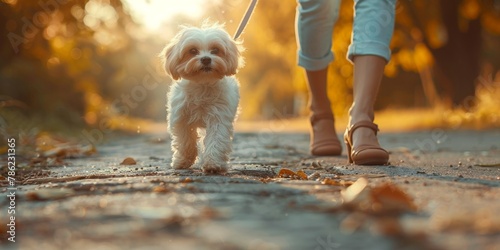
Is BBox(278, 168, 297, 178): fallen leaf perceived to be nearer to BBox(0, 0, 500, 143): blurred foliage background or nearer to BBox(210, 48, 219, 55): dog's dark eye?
BBox(210, 48, 219, 55): dog's dark eye

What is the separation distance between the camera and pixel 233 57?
444cm

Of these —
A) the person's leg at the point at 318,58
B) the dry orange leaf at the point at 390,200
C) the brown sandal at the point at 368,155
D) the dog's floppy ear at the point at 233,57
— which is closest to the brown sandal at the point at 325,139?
the person's leg at the point at 318,58

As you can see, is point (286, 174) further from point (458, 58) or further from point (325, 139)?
point (458, 58)

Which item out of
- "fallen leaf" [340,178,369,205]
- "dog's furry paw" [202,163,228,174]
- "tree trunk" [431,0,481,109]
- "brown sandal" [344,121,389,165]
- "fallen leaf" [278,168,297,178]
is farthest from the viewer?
"tree trunk" [431,0,481,109]

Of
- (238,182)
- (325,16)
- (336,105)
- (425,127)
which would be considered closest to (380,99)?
(336,105)

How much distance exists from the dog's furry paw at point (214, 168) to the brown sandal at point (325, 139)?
1783 mm

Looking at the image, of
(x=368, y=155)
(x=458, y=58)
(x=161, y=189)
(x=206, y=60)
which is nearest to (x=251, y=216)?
(x=161, y=189)

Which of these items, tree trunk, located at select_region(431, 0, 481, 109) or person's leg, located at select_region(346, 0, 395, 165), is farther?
tree trunk, located at select_region(431, 0, 481, 109)

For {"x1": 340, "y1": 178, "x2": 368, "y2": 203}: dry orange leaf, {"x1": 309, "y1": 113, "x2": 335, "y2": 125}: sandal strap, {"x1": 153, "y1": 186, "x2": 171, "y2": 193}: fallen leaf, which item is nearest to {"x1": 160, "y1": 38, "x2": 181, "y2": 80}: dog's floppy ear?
{"x1": 309, "y1": 113, "x2": 335, "y2": 125}: sandal strap

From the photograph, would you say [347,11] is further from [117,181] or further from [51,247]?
[51,247]

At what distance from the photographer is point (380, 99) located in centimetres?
3484

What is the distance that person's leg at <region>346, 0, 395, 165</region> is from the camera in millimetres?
4191

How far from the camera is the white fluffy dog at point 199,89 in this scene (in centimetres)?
416

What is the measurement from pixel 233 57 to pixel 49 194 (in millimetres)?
2146
